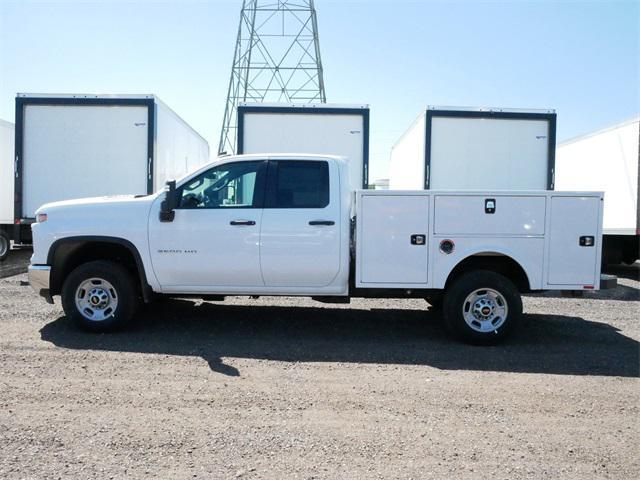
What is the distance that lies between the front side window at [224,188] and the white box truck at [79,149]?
15.6ft

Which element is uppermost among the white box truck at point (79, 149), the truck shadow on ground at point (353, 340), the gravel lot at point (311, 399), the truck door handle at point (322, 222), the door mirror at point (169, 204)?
the white box truck at point (79, 149)

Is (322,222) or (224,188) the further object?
(224,188)

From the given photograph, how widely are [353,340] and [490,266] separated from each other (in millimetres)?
1746

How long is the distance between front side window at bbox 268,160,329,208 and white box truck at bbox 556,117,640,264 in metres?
7.80

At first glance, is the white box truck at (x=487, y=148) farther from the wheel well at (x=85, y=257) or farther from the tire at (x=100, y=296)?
the tire at (x=100, y=296)

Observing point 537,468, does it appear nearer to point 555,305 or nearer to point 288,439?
point 288,439

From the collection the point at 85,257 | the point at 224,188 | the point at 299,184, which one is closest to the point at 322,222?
the point at 299,184

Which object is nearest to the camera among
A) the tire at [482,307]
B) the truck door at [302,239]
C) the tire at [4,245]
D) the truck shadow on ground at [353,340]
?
the truck shadow on ground at [353,340]

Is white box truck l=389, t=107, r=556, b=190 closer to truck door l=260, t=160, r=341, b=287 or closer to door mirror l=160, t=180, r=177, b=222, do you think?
truck door l=260, t=160, r=341, b=287

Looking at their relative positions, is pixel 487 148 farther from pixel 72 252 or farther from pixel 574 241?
pixel 72 252

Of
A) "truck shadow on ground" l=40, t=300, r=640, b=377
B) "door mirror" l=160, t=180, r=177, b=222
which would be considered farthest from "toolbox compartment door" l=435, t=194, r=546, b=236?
"door mirror" l=160, t=180, r=177, b=222

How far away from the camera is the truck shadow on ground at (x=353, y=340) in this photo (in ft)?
17.5

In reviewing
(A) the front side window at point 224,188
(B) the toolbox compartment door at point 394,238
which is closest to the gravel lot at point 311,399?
(B) the toolbox compartment door at point 394,238

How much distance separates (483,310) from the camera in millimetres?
5887
